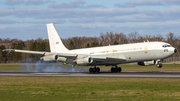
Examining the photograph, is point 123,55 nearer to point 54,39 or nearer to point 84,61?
point 84,61

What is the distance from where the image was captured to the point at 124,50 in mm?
44625

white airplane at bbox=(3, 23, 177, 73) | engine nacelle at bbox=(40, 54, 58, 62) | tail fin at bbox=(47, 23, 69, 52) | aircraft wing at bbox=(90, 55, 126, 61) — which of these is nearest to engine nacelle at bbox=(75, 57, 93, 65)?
white airplane at bbox=(3, 23, 177, 73)

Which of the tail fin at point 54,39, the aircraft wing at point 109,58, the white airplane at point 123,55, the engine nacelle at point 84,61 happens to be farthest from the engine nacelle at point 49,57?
the tail fin at point 54,39

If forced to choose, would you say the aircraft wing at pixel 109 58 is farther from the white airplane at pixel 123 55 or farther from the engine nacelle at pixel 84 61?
Answer: the engine nacelle at pixel 84 61

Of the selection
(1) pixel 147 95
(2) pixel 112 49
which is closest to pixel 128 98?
(1) pixel 147 95

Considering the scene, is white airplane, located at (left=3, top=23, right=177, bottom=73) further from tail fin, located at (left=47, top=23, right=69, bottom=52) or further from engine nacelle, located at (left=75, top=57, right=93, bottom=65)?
tail fin, located at (left=47, top=23, right=69, bottom=52)

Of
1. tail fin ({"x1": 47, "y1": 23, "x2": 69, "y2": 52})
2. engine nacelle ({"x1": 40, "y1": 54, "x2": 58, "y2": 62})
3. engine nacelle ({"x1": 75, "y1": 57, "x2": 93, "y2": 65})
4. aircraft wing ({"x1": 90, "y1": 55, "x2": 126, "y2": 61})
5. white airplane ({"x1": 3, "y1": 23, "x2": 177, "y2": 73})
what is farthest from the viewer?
tail fin ({"x1": 47, "y1": 23, "x2": 69, "y2": 52})

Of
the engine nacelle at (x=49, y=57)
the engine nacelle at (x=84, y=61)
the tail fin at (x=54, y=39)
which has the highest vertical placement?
the tail fin at (x=54, y=39)

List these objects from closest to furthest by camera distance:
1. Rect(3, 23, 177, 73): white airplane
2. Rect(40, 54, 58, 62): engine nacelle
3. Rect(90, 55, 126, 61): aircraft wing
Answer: Rect(3, 23, 177, 73): white airplane < Rect(90, 55, 126, 61): aircraft wing < Rect(40, 54, 58, 62): engine nacelle

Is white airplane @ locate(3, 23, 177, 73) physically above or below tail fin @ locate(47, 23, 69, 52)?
below

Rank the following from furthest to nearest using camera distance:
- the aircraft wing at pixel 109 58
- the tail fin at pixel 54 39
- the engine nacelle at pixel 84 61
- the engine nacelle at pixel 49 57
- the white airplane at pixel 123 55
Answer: the tail fin at pixel 54 39, the engine nacelle at pixel 49 57, the aircraft wing at pixel 109 58, the engine nacelle at pixel 84 61, the white airplane at pixel 123 55

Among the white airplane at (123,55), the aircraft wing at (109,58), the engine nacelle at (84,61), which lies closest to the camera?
the white airplane at (123,55)

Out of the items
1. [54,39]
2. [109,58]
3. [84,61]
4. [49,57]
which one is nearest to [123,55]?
[109,58]

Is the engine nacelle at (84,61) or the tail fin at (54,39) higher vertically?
the tail fin at (54,39)
